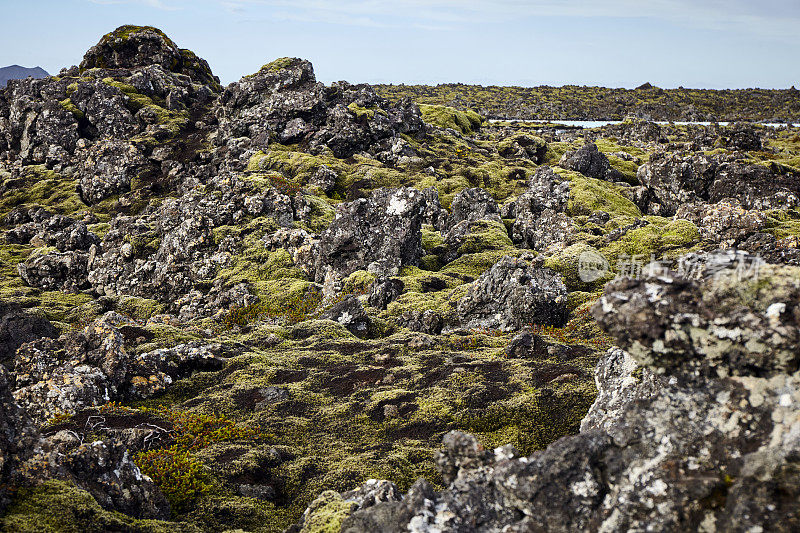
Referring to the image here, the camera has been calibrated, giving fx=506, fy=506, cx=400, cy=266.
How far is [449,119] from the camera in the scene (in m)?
91.6

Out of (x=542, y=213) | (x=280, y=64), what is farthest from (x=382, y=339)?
(x=280, y=64)

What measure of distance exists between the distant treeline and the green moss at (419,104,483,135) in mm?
41541

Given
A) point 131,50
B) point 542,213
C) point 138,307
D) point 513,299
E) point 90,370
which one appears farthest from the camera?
point 131,50

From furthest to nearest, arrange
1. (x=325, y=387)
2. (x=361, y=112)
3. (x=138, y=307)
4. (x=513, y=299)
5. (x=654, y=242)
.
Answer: (x=361, y=112), (x=138, y=307), (x=654, y=242), (x=513, y=299), (x=325, y=387)

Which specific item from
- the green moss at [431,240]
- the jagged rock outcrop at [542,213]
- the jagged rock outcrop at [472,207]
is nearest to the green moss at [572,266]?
the jagged rock outcrop at [542,213]

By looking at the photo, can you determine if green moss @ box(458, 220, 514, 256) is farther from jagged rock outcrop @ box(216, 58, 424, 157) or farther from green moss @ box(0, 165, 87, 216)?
green moss @ box(0, 165, 87, 216)

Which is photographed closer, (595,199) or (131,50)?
(595,199)

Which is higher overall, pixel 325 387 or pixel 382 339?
pixel 382 339

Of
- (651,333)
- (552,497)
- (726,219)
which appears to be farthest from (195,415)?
(726,219)

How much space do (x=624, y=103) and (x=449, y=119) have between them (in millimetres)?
102915

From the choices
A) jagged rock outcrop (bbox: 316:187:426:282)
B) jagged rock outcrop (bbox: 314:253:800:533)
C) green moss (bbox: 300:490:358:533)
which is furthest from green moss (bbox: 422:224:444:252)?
jagged rock outcrop (bbox: 314:253:800:533)

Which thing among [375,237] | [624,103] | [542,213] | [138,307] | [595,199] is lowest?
[138,307]

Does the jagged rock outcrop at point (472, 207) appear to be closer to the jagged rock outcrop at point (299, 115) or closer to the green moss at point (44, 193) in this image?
the jagged rock outcrop at point (299, 115)

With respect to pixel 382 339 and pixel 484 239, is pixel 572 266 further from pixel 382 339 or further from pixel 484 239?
pixel 382 339
